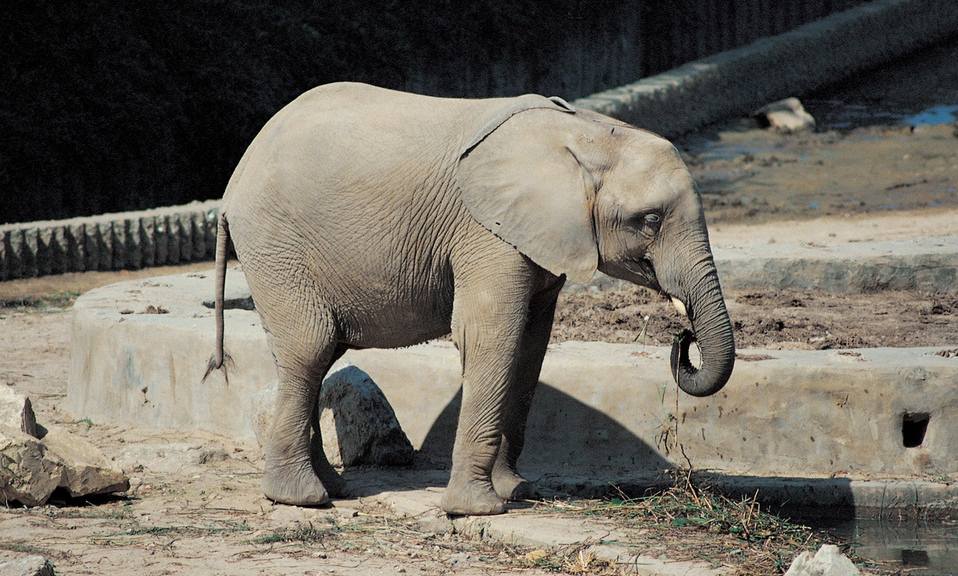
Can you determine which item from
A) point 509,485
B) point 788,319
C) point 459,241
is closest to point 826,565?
point 509,485

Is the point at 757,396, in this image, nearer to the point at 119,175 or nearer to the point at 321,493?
the point at 321,493

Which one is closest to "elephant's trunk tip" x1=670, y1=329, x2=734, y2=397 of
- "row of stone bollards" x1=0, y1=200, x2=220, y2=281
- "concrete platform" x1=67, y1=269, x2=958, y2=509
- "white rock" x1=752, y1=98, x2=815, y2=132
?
"concrete platform" x1=67, y1=269, x2=958, y2=509

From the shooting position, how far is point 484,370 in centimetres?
655

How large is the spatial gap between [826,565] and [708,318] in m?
1.35

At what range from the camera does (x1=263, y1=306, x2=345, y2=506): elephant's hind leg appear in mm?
7000

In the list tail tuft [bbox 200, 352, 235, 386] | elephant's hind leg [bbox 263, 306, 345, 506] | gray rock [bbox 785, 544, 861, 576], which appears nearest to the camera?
gray rock [bbox 785, 544, 861, 576]

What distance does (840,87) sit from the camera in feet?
87.6

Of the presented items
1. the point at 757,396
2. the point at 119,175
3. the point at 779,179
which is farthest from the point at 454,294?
the point at 779,179

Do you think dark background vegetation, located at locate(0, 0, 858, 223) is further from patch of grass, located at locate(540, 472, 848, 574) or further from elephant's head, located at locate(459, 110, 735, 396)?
patch of grass, located at locate(540, 472, 848, 574)

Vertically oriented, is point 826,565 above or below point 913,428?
below

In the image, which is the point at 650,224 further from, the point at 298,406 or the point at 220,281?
the point at 220,281

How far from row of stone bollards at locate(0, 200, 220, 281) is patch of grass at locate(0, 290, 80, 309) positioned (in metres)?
0.68

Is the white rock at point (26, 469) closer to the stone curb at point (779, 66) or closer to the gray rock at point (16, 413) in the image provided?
the gray rock at point (16, 413)

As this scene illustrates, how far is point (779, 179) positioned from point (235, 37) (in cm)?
720
